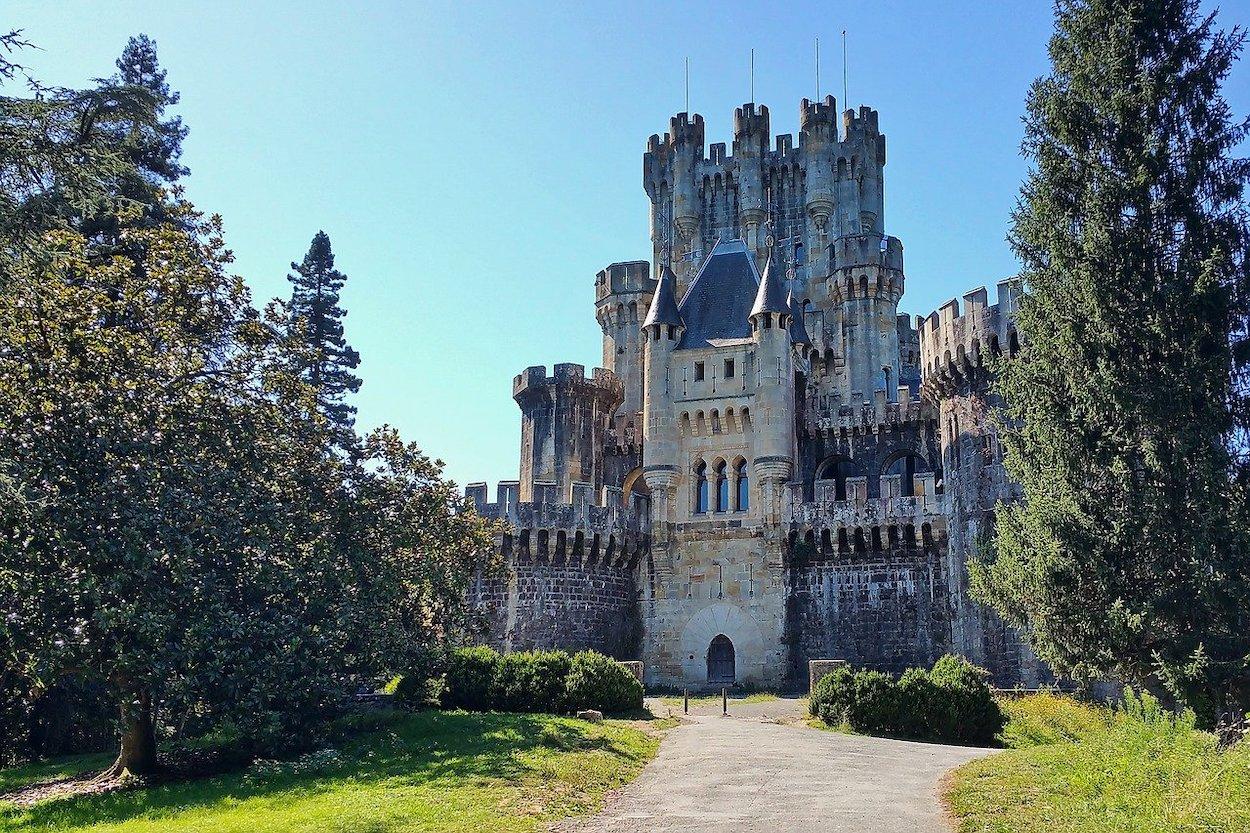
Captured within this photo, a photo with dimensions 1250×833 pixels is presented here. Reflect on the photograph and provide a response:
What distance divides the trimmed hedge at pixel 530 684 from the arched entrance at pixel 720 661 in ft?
39.9

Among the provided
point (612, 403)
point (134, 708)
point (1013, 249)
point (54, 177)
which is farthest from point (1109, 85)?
point (612, 403)

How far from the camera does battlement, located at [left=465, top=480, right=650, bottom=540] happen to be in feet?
128

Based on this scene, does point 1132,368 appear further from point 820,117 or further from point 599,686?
point 820,117

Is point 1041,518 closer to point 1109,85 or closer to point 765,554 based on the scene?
point 1109,85

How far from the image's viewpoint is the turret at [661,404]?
40656mm

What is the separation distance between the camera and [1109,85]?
2112 cm

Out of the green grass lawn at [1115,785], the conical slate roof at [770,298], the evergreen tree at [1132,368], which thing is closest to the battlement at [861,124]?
the conical slate roof at [770,298]

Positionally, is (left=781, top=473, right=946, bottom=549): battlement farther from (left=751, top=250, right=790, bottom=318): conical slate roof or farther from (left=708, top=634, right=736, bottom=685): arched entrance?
(left=751, top=250, right=790, bottom=318): conical slate roof

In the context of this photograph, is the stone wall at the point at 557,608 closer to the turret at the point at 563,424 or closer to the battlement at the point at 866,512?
the turret at the point at 563,424

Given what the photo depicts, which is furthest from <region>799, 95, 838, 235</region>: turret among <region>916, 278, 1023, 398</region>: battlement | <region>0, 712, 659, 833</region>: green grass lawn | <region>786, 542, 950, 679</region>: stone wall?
<region>0, 712, 659, 833</region>: green grass lawn

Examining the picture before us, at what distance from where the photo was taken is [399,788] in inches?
671

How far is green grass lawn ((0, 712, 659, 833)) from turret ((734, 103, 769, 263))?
37.0m

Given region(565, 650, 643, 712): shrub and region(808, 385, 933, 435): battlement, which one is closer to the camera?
region(565, 650, 643, 712): shrub

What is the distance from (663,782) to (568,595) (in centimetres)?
2148
